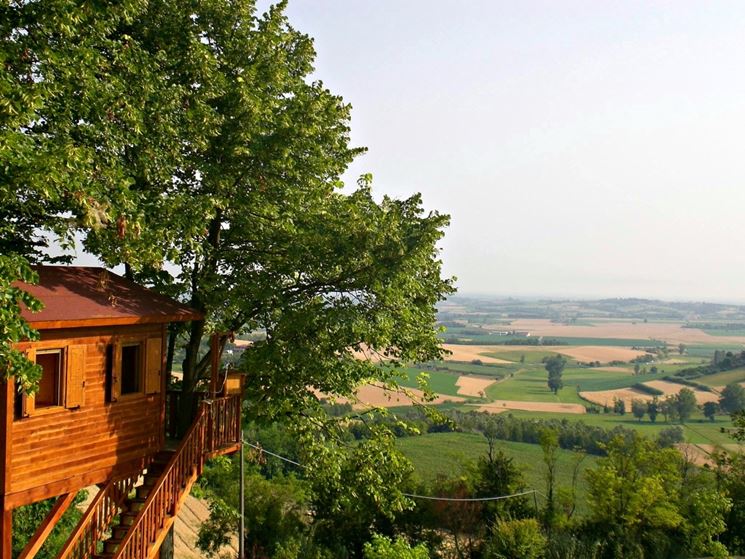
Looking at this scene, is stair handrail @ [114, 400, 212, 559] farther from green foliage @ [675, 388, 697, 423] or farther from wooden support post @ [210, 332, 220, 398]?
green foliage @ [675, 388, 697, 423]

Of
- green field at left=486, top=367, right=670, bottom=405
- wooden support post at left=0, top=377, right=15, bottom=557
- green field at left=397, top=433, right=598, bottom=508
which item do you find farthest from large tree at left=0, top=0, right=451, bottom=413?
green field at left=486, top=367, right=670, bottom=405

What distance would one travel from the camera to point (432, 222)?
39.8ft

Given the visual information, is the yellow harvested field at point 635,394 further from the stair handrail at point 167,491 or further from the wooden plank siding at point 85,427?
the wooden plank siding at point 85,427

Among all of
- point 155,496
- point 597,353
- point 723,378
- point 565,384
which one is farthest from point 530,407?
point 155,496

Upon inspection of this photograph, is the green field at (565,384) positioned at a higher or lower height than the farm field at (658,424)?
lower

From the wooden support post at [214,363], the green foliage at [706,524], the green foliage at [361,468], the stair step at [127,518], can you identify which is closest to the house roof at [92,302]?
the wooden support post at [214,363]

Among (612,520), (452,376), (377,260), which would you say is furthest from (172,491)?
(452,376)

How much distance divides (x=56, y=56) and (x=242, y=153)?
3.78m

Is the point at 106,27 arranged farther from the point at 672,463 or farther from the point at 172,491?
the point at 672,463

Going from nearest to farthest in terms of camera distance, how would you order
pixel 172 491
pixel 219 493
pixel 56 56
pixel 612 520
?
pixel 56 56, pixel 172 491, pixel 612 520, pixel 219 493

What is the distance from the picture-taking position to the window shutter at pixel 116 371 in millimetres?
10180

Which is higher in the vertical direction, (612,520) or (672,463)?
(672,463)

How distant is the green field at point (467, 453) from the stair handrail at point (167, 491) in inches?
1472

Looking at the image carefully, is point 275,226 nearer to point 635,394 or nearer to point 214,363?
point 214,363
